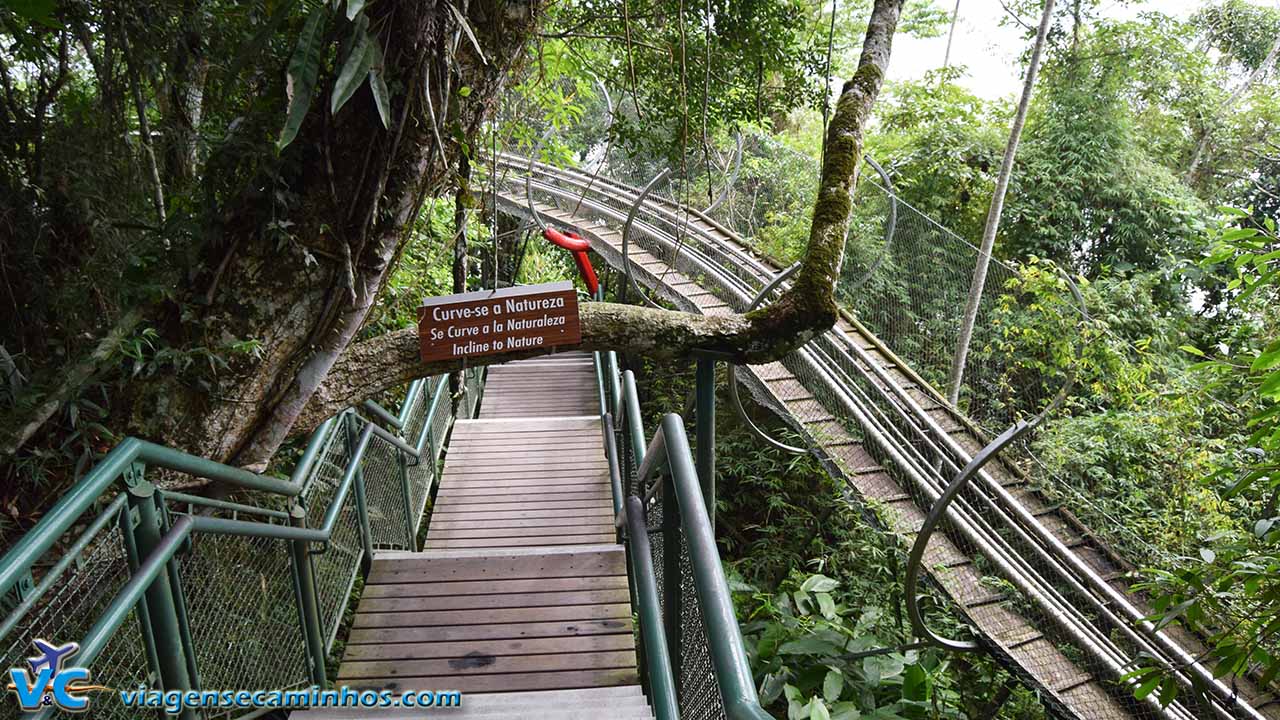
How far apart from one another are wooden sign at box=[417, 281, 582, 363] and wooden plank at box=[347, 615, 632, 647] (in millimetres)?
1263

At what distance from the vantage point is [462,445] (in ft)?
19.8

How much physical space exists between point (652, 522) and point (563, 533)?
2.62 m

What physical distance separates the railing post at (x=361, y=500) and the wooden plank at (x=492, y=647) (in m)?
0.51

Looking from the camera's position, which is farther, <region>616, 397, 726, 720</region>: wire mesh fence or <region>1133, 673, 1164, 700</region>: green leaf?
<region>1133, 673, 1164, 700</region>: green leaf

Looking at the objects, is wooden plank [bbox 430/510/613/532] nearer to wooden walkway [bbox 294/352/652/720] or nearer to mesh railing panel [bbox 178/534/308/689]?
wooden walkway [bbox 294/352/652/720]

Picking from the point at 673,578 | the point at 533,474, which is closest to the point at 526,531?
the point at 533,474

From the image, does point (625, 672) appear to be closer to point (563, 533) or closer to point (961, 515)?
point (563, 533)

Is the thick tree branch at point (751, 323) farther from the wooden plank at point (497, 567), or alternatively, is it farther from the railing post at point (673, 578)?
the railing post at point (673, 578)

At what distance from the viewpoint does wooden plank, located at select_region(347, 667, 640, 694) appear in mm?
2816

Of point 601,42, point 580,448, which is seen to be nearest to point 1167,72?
point 601,42

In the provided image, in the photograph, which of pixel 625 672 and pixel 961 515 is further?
pixel 961 515

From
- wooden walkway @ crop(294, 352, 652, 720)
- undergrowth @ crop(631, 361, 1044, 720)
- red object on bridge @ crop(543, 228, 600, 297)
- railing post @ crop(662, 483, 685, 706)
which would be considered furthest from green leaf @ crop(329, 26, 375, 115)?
red object on bridge @ crop(543, 228, 600, 297)

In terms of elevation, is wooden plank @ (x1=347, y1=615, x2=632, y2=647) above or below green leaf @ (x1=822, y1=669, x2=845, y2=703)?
above

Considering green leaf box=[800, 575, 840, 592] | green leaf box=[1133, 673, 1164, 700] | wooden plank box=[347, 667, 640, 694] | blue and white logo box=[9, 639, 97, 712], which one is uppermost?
blue and white logo box=[9, 639, 97, 712]
